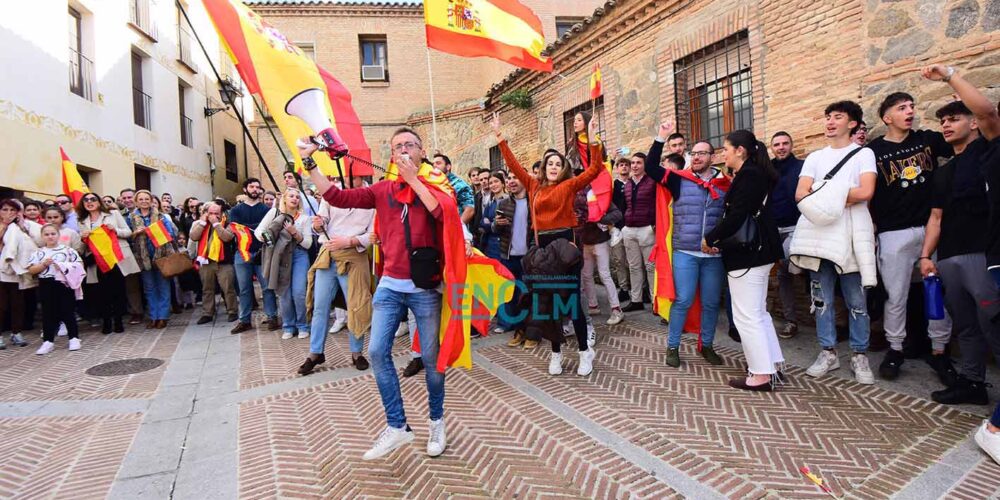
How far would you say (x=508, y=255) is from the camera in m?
6.14

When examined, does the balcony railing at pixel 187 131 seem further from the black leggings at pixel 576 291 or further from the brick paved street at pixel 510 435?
the black leggings at pixel 576 291

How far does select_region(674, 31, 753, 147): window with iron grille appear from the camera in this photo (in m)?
7.05

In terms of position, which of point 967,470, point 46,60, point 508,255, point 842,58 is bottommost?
point 967,470

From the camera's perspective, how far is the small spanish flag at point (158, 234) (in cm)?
766

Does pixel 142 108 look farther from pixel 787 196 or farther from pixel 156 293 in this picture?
pixel 787 196

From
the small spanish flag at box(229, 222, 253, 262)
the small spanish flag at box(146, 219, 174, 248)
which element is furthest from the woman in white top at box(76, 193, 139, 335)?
the small spanish flag at box(229, 222, 253, 262)

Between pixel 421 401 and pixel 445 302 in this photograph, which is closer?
pixel 445 302

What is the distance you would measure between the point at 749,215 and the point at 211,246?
7029 millimetres

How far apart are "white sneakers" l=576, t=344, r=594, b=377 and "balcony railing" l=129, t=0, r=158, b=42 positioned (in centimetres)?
1376

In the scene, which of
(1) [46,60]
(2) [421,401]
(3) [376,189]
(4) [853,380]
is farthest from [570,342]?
(1) [46,60]

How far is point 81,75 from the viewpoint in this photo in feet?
35.4

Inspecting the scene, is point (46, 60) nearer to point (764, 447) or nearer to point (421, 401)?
point (421, 401)

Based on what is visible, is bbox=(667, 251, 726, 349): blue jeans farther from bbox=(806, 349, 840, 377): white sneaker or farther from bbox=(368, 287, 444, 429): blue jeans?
bbox=(368, 287, 444, 429): blue jeans

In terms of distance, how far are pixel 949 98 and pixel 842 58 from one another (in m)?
1.12
